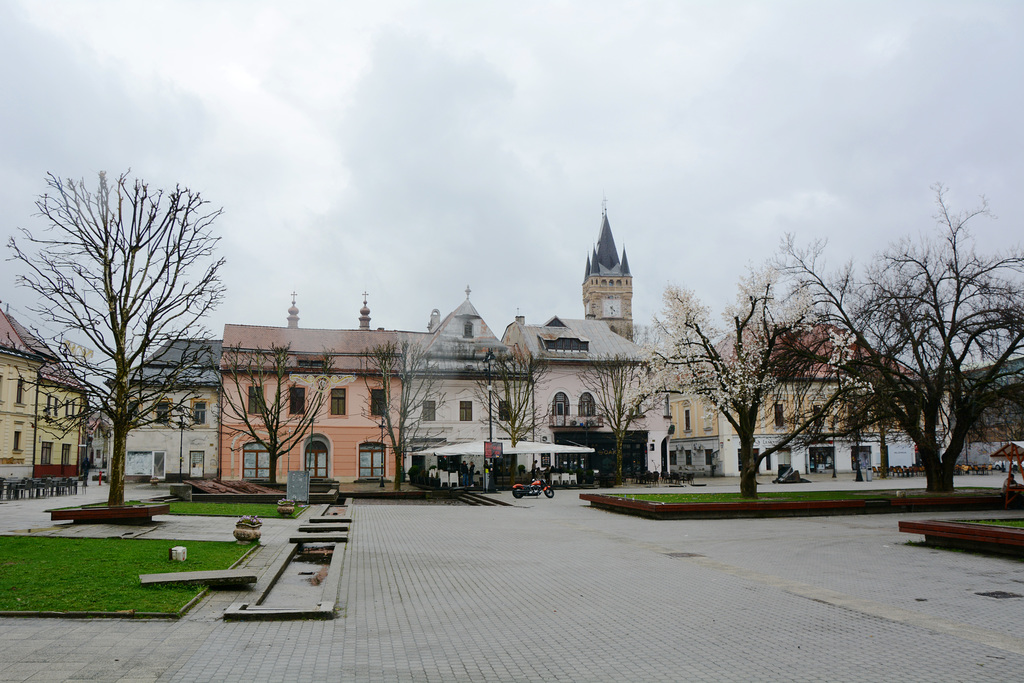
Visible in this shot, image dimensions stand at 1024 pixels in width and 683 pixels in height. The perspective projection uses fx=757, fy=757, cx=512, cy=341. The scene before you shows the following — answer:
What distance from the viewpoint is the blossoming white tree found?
25.1 meters

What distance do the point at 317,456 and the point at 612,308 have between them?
81943 millimetres

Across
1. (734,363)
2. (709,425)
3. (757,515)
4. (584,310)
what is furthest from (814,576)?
(584,310)

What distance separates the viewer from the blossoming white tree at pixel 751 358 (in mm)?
25109

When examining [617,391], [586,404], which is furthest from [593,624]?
[586,404]

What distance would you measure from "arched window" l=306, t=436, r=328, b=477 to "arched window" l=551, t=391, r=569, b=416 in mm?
15567

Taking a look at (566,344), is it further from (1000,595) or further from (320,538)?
(1000,595)

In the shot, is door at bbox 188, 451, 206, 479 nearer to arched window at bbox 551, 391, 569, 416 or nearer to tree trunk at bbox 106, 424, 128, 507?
arched window at bbox 551, 391, 569, 416

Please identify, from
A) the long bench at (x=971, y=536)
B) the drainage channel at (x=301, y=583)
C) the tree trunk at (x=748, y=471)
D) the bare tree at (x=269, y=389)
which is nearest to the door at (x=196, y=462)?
the bare tree at (x=269, y=389)

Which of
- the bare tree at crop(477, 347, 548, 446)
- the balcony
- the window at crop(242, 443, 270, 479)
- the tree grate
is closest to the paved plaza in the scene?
the tree grate

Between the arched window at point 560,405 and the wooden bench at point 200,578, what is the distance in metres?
43.0

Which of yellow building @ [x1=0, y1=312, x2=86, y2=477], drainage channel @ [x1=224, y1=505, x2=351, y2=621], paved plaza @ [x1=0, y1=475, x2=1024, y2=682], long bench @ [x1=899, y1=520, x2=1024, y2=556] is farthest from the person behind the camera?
yellow building @ [x1=0, y1=312, x2=86, y2=477]

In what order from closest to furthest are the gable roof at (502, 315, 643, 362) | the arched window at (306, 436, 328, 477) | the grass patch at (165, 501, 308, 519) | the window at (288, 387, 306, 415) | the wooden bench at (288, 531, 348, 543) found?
1. the wooden bench at (288, 531, 348, 543)
2. the grass patch at (165, 501, 308, 519)
3. the window at (288, 387, 306, 415)
4. the arched window at (306, 436, 328, 477)
5. the gable roof at (502, 315, 643, 362)

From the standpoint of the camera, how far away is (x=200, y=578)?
9430 millimetres

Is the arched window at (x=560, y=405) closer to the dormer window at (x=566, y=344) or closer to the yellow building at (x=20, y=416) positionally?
the dormer window at (x=566, y=344)
